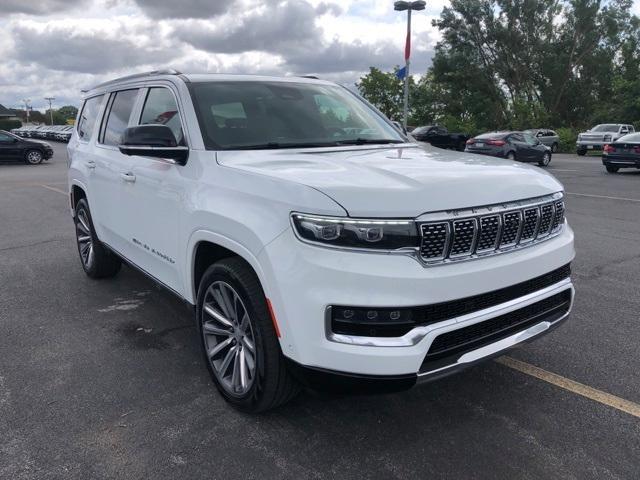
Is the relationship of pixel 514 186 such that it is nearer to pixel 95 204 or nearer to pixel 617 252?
pixel 95 204

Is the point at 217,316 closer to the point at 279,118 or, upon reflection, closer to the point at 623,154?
the point at 279,118

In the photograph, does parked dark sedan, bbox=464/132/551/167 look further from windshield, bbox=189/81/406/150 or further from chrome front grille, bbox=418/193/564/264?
chrome front grille, bbox=418/193/564/264

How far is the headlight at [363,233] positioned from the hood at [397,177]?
0.04 meters

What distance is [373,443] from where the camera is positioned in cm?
281

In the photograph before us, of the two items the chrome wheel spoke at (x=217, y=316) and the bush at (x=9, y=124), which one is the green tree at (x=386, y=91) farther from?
the bush at (x=9, y=124)

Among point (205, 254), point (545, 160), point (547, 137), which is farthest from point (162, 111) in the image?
→ point (547, 137)

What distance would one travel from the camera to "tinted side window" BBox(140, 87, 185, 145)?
3623mm

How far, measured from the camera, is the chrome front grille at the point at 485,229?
2.50m

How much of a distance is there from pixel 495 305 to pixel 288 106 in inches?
81.9

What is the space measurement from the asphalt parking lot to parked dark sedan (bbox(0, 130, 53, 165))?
2180 cm

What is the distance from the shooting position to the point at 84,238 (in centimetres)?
578

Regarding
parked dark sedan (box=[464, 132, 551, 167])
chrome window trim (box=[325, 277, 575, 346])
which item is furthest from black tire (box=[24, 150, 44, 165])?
chrome window trim (box=[325, 277, 575, 346])

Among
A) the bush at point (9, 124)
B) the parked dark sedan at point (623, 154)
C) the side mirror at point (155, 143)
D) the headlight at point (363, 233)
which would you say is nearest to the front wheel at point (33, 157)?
the parked dark sedan at point (623, 154)

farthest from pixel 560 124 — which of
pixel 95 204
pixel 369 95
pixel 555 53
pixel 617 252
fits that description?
pixel 95 204
